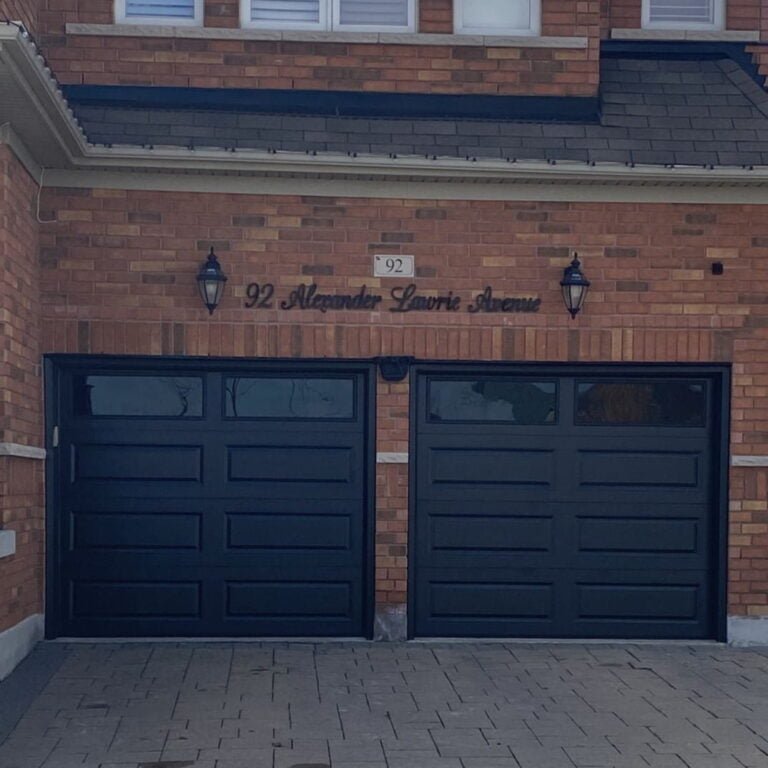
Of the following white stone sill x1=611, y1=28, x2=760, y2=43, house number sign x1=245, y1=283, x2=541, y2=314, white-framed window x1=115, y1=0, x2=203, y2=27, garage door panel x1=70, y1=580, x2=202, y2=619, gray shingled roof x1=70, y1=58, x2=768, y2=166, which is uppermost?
white stone sill x1=611, y1=28, x2=760, y2=43

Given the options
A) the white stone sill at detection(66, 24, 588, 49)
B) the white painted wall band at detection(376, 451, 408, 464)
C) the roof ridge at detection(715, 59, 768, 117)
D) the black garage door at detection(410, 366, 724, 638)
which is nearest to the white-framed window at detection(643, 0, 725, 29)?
the roof ridge at detection(715, 59, 768, 117)

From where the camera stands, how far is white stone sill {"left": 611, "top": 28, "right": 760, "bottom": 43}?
1038 centimetres

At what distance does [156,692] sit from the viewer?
757cm

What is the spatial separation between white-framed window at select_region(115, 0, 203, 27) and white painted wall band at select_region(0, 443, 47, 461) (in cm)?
345

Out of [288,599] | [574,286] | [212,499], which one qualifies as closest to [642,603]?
[574,286]

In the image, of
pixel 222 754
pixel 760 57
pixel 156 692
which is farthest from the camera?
pixel 760 57

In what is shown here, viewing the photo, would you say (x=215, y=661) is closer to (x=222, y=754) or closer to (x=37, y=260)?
(x=222, y=754)

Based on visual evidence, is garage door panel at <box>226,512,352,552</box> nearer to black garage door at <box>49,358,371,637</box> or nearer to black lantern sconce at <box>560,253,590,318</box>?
black garage door at <box>49,358,371,637</box>

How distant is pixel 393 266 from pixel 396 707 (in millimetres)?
Answer: 3389

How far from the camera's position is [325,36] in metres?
9.52

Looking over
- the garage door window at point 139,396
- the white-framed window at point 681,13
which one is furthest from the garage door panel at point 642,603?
the white-framed window at point 681,13

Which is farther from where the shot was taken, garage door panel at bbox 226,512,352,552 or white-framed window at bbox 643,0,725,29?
white-framed window at bbox 643,0,725,29

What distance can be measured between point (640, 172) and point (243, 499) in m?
3.88

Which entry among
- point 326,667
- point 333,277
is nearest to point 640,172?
point 333,277
